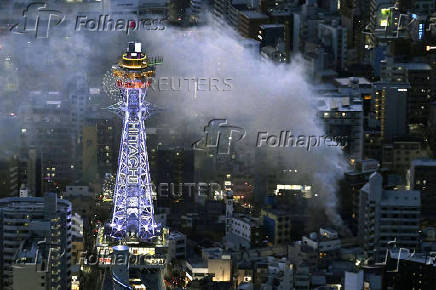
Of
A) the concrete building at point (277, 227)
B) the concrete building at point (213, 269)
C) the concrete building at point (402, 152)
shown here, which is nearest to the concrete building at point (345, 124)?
the concrete building at point (402, 152)

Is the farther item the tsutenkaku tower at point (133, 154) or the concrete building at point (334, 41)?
the concrete building at point (334, 41)

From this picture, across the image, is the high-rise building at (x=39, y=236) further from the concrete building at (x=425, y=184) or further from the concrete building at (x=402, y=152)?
the concrete building at (x=402, y=152)

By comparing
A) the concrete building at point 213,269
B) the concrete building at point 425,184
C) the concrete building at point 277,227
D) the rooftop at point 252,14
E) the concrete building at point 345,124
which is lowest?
the concrete building at point 213,269

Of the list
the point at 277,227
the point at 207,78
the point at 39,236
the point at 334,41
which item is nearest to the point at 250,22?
the point at 334,41

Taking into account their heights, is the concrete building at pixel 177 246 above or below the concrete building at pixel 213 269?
above

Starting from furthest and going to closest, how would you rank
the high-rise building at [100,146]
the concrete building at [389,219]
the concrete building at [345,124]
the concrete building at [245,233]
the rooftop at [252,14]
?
the rooftop at [252,14] → the concrete building at [345,124] → the high-rise building at [100,146] → the concrete building at [245,233] → the concrete building at [389,219]

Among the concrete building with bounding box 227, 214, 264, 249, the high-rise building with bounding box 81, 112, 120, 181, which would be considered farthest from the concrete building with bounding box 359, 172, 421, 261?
the high-rise building with bounding box 81, 112, 120, 181

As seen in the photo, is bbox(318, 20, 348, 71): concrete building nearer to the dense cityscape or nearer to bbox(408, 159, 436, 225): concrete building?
the dense cityscape
